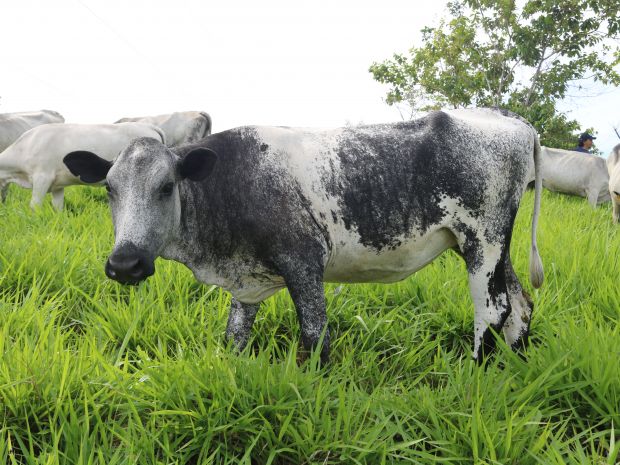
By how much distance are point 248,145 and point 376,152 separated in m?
0.67

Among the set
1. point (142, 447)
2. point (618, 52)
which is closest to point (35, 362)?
point (142, 447)

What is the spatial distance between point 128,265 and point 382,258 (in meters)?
1.30

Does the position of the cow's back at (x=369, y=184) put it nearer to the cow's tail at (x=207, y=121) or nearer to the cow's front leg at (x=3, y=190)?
the cow's front leg at (x=3, y=190)

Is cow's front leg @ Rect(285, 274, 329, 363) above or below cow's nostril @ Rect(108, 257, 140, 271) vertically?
below

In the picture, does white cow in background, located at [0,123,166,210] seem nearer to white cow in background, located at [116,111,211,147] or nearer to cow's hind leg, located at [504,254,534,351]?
white cow in background, located at [116,111,211,147]

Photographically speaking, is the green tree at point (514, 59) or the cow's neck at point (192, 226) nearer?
the cow's neck at point (192, 226)

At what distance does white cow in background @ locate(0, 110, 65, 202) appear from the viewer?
1155 cm

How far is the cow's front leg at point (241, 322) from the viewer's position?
3.09m

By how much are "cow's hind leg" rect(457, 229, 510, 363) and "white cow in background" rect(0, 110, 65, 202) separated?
38.1 ft

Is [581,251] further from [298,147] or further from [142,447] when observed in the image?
[142,447]

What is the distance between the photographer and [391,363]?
312cm

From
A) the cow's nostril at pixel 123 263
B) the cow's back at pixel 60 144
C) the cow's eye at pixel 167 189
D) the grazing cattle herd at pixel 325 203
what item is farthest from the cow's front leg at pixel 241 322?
the cow's back at pixel 60 144

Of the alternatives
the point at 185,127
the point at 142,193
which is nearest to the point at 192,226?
the point at 142,193

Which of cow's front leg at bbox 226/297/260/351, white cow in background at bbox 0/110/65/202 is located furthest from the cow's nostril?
white cow in background at bbox 0/110/65/202
